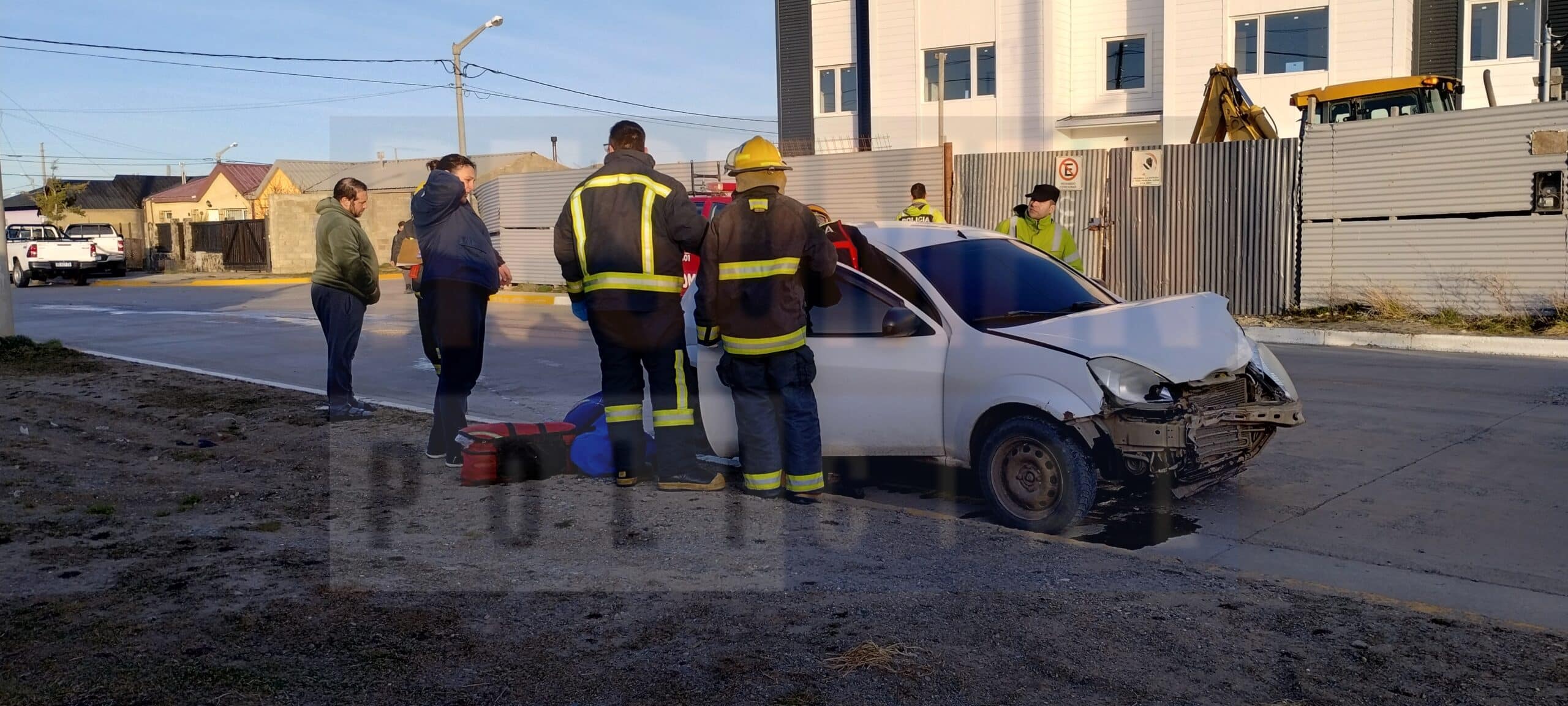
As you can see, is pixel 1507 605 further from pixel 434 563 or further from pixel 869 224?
pixel 434 563

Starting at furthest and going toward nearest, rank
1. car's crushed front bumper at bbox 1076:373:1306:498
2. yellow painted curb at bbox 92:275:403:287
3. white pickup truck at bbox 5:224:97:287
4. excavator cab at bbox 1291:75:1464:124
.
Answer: white pickup truck at bbox 5:224:97:287 → yellow painted curb at bbox 92:275:403:287 → excavator cab at bbox 1291:75:1464:124 → car's crushed front bumper at bbox 1076:373:1306:498

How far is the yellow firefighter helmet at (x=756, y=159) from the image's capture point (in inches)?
234

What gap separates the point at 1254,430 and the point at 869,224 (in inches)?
89.0

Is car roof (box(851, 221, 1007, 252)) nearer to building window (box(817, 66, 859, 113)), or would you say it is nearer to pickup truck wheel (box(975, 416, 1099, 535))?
pickup truck wheel (box(975, 416, 1099, 535))

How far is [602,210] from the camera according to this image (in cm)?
607

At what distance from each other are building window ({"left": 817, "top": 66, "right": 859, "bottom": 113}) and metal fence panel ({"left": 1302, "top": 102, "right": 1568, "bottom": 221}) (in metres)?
19.1

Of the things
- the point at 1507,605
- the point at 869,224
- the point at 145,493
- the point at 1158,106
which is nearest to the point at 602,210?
the point at 869,224

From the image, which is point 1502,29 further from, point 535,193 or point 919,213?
point 535,193

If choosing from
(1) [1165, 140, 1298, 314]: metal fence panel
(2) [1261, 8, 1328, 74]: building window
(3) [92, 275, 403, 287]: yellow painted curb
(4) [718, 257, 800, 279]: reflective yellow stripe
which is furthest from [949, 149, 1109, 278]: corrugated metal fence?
(3) [92, 275, 403, 287]: yellow painted curb

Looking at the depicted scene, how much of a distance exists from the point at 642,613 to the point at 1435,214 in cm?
1304

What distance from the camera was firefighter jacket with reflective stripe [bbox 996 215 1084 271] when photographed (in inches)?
360

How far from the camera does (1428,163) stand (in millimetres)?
14234

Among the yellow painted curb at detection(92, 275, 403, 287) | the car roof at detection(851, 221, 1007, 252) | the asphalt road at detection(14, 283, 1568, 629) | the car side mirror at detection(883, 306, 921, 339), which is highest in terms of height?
the car roof at detection(851, 221, 1007, 252)

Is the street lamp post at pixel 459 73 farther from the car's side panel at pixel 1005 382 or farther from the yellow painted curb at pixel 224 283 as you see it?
the car's side panel at pixel 1005 382
